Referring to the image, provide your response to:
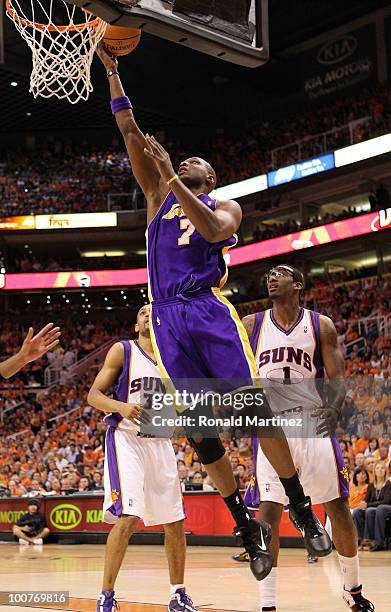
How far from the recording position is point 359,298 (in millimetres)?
22422

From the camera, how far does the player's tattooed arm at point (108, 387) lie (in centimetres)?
576

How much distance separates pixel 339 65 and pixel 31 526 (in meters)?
20.8

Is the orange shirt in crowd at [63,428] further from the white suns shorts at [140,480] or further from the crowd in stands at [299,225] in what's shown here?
the white suns shorts at [140,480]

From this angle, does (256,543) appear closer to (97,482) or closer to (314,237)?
(97,482)

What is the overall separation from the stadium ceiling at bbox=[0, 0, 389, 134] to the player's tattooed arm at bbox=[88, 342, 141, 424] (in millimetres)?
21406

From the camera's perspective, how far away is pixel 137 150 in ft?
16.4

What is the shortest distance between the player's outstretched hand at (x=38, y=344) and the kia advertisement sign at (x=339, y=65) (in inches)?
990

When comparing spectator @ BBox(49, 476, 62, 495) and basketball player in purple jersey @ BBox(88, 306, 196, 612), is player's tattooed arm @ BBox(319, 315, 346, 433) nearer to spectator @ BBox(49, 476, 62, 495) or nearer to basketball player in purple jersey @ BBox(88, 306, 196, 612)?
basketball player in purple jersey @ BBox(88, 306, 196, 612)

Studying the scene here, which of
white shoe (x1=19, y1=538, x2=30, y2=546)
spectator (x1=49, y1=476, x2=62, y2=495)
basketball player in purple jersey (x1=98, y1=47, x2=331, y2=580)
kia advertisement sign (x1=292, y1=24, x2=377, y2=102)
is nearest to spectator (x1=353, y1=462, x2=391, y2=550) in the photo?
white shoe (x1=19, y1=538, x2=30, y2=546)

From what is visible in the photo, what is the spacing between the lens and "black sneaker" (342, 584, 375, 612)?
5.57 m

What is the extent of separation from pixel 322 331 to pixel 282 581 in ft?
10.6

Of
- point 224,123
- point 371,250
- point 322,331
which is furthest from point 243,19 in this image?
point 224,123

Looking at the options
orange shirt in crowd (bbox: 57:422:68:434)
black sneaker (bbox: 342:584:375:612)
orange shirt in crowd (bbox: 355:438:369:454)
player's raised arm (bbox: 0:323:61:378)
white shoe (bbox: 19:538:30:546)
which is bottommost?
white shoe (bbox: 19:538:30:546)

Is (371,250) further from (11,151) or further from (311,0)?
(11,151)
